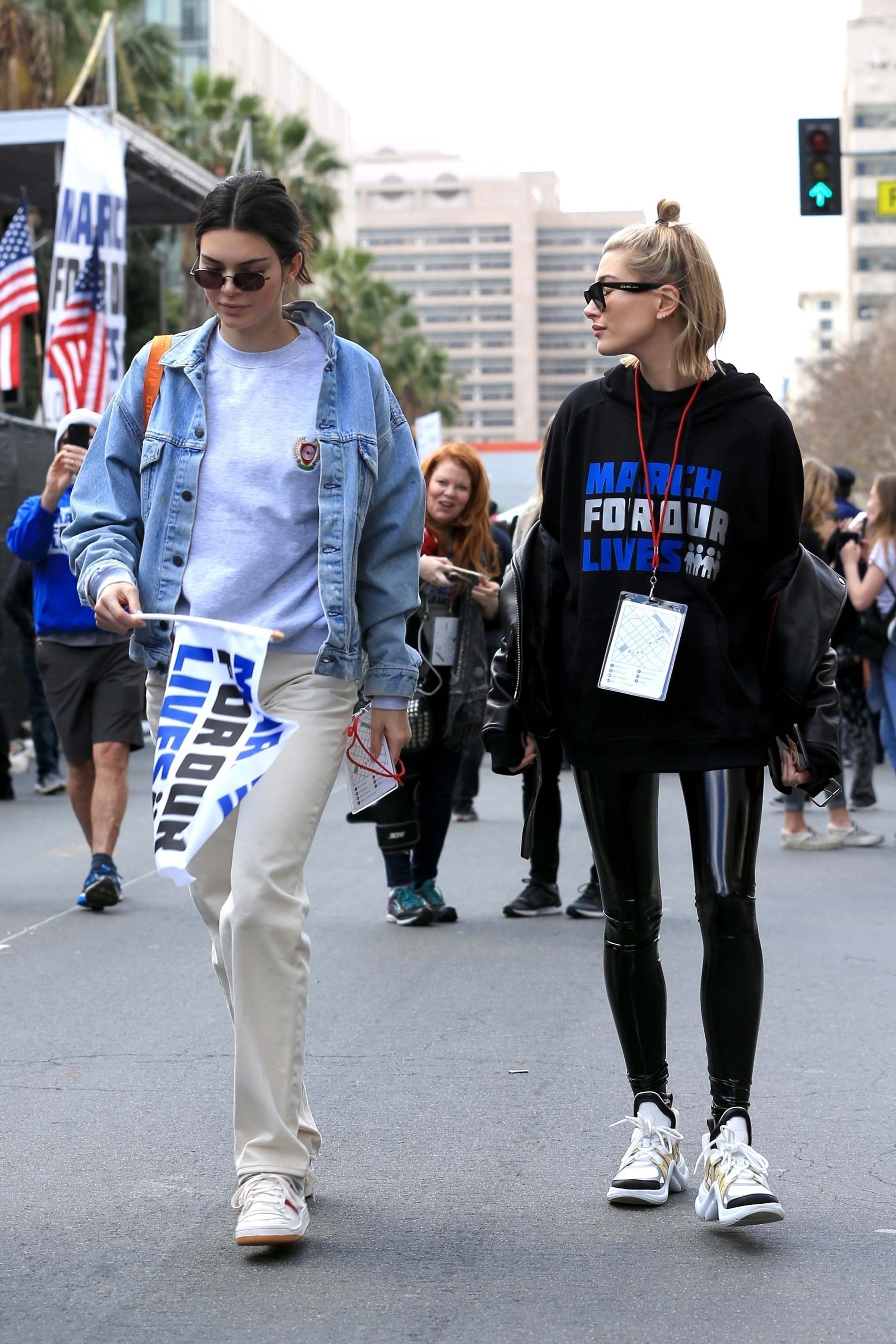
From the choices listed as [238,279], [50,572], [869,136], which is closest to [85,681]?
[50,572]

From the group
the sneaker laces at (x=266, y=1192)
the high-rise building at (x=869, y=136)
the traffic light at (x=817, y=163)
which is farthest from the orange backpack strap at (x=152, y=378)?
the high-rise building at (x=869, y=136)

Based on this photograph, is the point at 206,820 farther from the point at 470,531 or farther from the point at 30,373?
the point at 30,373

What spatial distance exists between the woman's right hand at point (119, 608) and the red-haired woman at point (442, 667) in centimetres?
393

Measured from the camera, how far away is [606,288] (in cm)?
382

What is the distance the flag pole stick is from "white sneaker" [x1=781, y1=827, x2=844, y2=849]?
12.4 m

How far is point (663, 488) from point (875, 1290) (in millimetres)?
1611

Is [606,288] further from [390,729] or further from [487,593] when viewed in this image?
[487,593]

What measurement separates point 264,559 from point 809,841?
701 centimetres

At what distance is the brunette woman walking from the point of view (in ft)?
11.7

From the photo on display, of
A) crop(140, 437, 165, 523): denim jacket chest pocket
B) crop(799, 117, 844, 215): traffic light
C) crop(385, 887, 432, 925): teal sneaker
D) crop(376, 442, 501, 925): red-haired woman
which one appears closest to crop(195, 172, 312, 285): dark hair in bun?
crop(140, 437, 165, 523): denim jacket chest pocket

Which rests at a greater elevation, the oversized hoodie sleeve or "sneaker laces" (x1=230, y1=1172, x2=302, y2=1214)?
the oversized hoodie sleeve

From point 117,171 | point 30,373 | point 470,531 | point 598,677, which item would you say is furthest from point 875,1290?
point 30,373

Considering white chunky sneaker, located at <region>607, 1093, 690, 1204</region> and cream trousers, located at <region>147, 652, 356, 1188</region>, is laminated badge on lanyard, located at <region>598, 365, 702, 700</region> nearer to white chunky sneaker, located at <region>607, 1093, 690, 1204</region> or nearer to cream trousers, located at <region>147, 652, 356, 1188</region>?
cream trousers, located at <region>147, 652, 356, 1188</region>

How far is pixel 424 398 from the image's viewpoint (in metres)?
69.4
